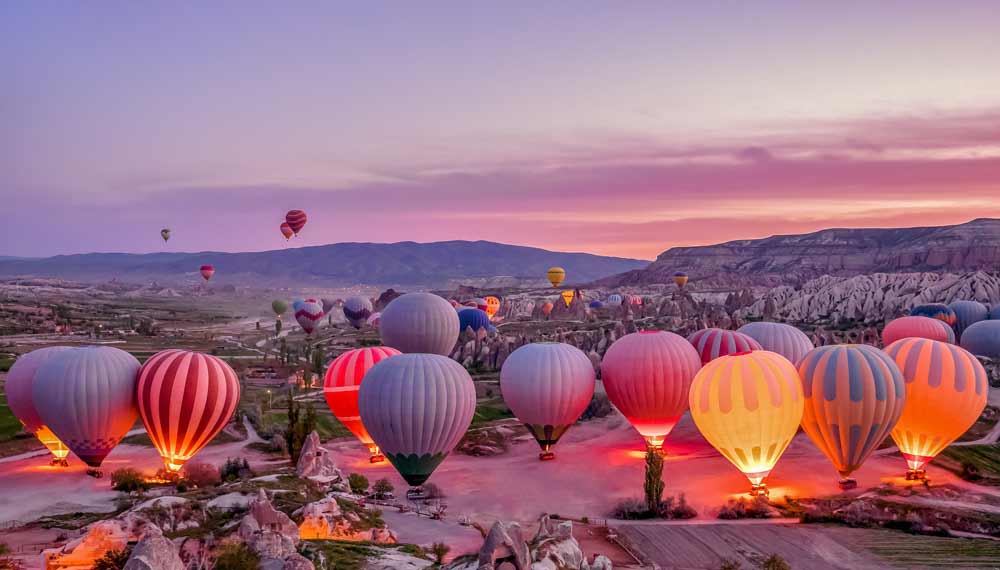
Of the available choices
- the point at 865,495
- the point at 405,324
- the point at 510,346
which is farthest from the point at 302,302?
the point at 865,495

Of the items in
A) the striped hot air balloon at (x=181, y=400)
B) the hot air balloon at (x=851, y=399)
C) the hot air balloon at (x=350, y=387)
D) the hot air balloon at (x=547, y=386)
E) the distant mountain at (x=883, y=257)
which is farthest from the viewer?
the distant mountain at (x=883, y=257)

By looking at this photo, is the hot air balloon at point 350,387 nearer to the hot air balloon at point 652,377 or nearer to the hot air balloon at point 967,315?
the hot air balloon at point 652,377

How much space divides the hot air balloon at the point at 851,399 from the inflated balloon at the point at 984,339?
39.0 m

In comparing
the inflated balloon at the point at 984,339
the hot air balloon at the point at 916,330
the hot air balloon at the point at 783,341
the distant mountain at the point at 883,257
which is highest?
the distant mountain at the point at 883,257

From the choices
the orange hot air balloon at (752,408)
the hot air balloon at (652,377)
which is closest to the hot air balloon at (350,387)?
the hot air balloon at (652,377)

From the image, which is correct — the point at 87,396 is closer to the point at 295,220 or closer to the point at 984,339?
the point at 295,220

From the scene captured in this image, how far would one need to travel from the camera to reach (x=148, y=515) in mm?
20859

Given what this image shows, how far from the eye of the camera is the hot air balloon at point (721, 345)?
36281mm

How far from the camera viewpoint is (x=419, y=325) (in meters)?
43.5

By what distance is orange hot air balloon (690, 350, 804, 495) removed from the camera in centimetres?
2711

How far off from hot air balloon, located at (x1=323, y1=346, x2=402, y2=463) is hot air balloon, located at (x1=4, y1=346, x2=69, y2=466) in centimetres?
1075

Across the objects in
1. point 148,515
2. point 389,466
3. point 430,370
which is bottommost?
point 389,466

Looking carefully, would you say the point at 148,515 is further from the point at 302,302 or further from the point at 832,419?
the point at 302,302

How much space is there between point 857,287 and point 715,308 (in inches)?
784
